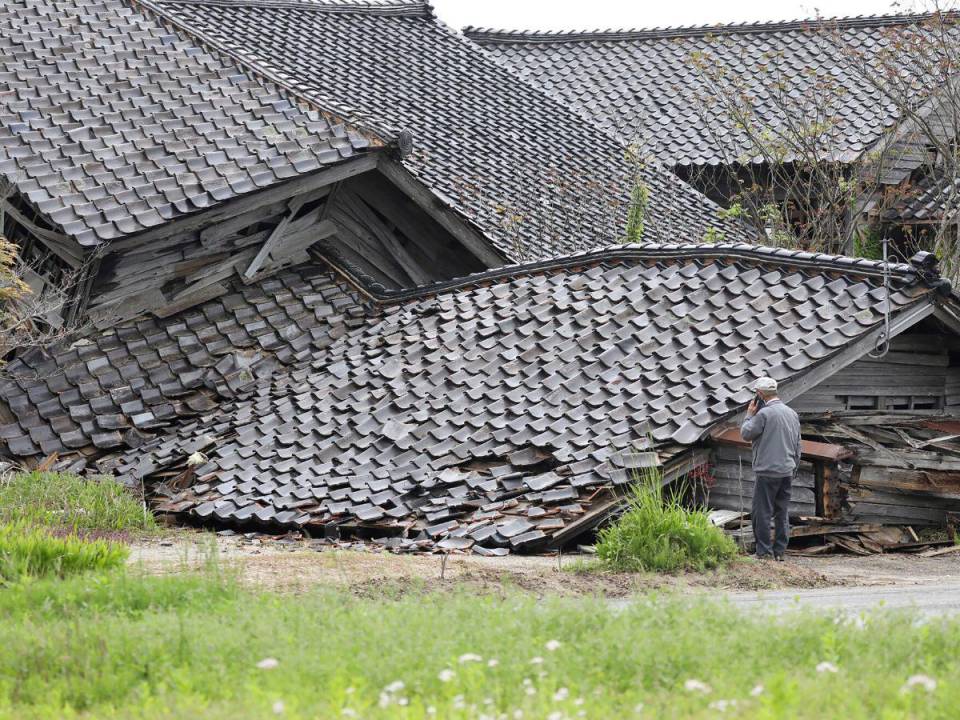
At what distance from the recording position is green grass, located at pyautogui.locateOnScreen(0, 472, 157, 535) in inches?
412

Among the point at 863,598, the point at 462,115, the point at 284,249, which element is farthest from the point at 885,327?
the point at 462,115

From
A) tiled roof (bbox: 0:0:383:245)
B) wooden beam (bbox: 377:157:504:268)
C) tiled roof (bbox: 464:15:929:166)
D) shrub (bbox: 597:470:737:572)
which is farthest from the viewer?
tiled roof (bbox: 464:15:929:166)

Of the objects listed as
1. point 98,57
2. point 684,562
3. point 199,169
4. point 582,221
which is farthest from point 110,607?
point 582,221

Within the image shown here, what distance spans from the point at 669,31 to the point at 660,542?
2163cm

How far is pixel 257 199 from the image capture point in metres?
14.8

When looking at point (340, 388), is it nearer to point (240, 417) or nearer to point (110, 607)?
point (240, 417)

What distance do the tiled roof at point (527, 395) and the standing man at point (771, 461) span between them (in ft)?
2.40

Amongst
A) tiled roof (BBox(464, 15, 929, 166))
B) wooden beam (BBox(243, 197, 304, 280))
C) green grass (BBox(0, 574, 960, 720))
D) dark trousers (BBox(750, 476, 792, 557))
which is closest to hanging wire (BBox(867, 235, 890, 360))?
dark trousers (BBox(750, 476, 792, 557))

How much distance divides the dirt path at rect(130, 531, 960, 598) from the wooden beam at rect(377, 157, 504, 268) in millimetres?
7453

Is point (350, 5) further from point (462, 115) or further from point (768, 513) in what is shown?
point (768, 513)

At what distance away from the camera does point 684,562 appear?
8.93 meters

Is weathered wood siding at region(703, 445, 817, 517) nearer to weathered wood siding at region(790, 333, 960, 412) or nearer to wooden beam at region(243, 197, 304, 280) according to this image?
weathered wood siding at region(790, 333, 960, 412)

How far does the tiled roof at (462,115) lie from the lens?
61.0 ft

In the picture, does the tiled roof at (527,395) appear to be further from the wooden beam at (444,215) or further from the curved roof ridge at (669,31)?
the curved roof ridge at (669,31)
